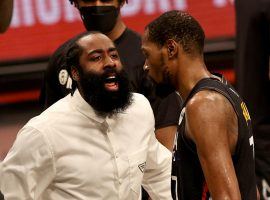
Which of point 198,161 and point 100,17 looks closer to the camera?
point 198,161

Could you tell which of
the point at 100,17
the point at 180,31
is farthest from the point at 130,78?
the point at 180,31

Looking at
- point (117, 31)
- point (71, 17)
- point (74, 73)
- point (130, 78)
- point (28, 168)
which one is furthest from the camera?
point (71, 17)

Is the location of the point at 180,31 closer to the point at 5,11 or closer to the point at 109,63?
the point at 109,63

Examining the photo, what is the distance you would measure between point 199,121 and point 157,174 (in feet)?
3.18

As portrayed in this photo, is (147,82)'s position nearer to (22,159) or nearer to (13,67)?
(22,159)

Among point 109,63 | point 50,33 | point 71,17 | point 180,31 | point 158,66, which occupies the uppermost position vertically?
point 180,31

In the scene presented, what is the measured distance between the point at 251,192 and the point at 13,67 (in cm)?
351

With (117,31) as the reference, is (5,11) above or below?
above

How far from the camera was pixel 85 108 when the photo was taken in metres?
3.48

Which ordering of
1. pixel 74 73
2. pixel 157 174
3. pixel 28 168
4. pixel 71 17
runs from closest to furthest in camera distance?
pixel 28 168, pixel 74 73, pixel 157 174, pixel 71 17

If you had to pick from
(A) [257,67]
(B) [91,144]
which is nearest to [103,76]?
(B) [91,144]

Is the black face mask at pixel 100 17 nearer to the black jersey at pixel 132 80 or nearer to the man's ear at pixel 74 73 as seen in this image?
the black jersey at pixel 132 80

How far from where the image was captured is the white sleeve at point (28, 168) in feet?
10.7

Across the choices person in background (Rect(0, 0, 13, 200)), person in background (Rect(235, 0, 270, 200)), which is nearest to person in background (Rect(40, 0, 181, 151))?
person in background (Rect(235, 0, 270, 200))
